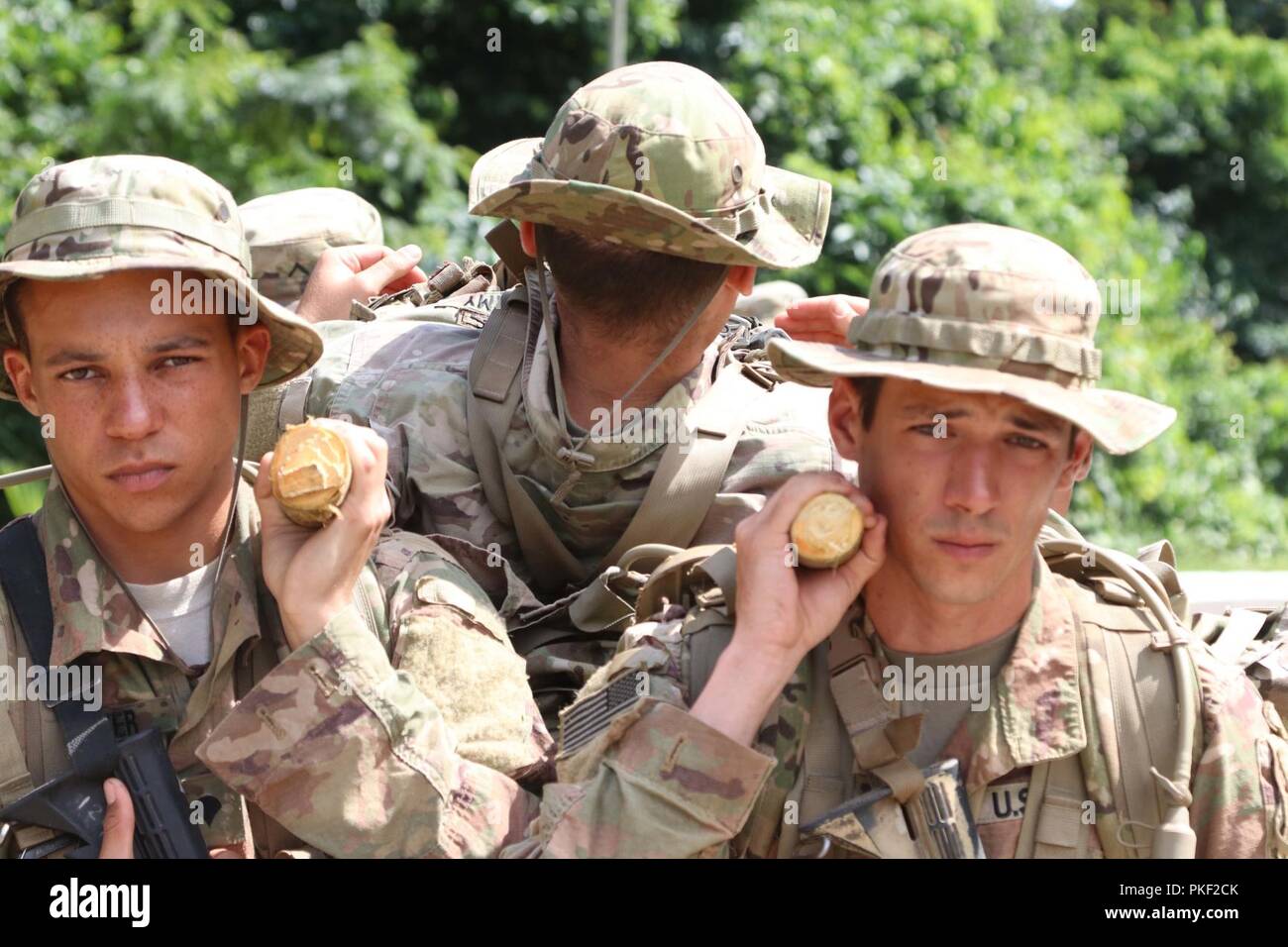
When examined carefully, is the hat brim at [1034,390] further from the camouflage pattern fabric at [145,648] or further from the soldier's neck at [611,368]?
the camouflage pattern fabric at [145,648]

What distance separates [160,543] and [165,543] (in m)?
0.01

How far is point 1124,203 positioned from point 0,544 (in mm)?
13453

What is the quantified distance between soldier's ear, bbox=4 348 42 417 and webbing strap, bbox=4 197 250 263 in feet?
0.73

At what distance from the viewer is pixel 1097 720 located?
3379mm

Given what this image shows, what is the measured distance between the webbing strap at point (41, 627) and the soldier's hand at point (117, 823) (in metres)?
0.05

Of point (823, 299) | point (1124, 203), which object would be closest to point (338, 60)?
point (1124, 203)

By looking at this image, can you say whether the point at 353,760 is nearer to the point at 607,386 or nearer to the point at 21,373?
the point at 21,373

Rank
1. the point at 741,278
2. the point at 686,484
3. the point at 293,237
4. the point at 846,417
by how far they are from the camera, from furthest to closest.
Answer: the point at 293,237
the point at 741,278
the point at 686,484
the point at 846,417

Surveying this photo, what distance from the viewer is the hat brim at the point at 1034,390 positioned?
3127 millimetres

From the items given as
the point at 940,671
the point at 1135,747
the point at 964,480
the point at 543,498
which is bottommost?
the point at 1135,747

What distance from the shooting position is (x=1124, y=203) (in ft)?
51.6

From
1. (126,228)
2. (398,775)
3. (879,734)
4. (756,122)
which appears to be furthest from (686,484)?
(756,122)

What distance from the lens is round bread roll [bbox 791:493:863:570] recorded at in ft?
10.7

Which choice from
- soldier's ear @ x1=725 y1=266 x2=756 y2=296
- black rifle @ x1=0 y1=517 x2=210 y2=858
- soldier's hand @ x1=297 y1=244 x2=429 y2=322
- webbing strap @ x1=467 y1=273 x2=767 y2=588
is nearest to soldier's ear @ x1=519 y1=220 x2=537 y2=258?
webbing strap @ x1=467 y1=273 x2=767 y2=588
